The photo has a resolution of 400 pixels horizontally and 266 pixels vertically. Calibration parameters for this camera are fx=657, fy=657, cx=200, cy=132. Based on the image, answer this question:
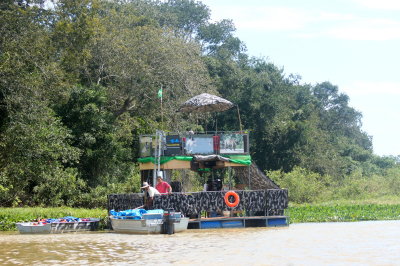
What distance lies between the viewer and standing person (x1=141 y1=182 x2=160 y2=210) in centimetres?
2264

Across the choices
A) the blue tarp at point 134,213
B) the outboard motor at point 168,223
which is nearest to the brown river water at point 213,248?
the outboard motor at point 168,223

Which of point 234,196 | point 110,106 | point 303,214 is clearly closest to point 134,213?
point 234,196

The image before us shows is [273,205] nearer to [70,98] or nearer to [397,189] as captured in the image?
[70,98]

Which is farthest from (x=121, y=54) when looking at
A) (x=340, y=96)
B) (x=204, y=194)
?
(x=340, y=96)

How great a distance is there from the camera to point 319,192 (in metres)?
45.2

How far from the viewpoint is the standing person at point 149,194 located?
74.3ft

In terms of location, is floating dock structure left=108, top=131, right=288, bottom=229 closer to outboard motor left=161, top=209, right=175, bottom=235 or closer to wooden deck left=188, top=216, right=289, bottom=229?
wooden deck left=188, top=216, right=289, bottom=229

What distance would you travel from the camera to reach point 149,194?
893 inches

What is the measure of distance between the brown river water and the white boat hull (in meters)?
0.36

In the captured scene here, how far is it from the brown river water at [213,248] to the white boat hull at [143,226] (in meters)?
0.36

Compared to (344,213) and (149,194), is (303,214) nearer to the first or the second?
(344,213)

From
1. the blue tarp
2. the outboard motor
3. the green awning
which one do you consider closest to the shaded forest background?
the green awning

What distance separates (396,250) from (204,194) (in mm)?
8892

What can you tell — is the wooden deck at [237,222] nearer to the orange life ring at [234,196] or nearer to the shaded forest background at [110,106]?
the orange life ring at [234,196]
